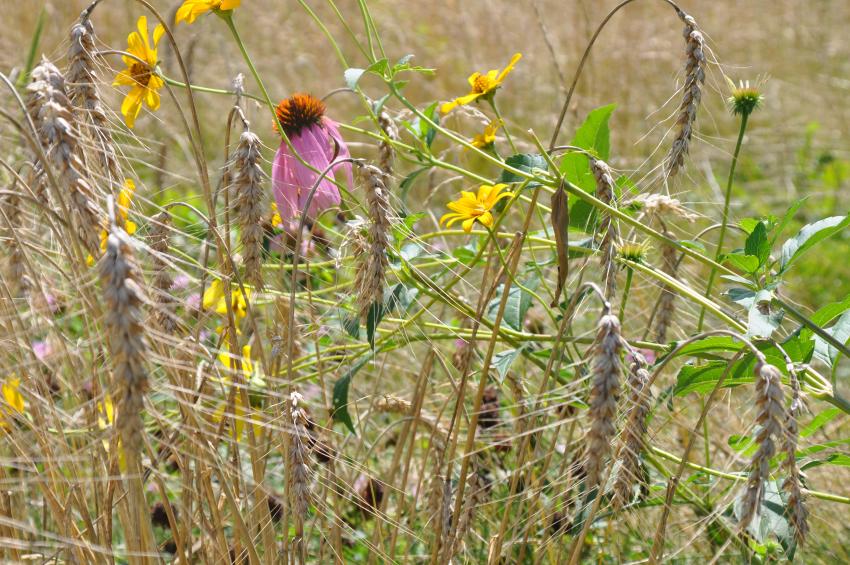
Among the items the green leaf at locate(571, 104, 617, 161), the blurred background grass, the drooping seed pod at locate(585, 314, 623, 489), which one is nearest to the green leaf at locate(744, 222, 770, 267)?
the green leaf at locate(571, 104, 617, 161)

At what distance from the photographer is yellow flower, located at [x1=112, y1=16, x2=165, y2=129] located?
101cm

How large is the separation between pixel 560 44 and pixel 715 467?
9.68ft

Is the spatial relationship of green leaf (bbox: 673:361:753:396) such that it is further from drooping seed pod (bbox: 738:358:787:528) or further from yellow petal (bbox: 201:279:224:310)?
yellow petal (bbox: 201:279:224:310)

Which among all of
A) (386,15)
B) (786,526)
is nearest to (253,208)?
(786,526)

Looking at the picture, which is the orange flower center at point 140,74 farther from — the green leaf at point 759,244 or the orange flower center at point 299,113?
the green leaf at point 759,244

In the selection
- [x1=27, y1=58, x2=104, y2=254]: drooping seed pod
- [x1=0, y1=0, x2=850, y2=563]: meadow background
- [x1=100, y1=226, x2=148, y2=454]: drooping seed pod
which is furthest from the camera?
[x1=0, y1=0, x2=850, y2=563]: meadow background

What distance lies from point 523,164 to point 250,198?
1.11 ft

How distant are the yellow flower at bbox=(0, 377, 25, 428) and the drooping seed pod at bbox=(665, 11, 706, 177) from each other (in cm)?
68

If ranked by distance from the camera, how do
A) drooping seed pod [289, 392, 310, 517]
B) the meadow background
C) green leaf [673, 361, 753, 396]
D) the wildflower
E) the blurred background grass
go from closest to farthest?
1. drooping seed pod [289, 392, 310, 517]
2. green leaf [673, 361, 753, 396]
3. the wildflower
4. the meadow background
5. the blurred background grass

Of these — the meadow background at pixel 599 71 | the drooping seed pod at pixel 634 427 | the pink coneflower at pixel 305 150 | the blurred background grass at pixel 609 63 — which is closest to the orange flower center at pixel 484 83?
the pink coneflower at pixel 305 150

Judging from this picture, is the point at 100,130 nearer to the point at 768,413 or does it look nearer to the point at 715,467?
the point at 768,413

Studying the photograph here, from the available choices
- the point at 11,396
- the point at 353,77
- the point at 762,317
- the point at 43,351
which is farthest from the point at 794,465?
the point at 43,351

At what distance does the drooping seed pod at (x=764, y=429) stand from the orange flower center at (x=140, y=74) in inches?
28.8

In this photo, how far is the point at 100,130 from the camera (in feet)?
2.94
